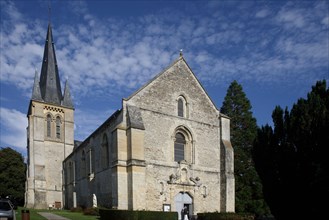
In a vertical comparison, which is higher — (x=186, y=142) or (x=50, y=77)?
(x=50, y=77)

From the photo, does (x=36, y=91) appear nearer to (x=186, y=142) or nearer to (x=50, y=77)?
(x=50, y=77)

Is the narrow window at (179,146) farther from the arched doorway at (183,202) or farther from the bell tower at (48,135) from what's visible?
the bell tower at (48,135)

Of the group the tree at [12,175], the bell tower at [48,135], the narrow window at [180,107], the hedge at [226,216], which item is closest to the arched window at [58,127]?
the bell tower at [48,135]

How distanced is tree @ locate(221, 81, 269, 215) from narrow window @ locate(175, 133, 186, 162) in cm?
1022

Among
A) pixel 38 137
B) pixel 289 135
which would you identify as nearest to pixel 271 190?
pixel 289 135

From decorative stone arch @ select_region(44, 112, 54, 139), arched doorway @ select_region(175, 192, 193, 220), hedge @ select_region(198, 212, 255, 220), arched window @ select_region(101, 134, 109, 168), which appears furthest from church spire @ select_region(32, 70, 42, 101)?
hedge @ select_region(198, 212, 255, 220)

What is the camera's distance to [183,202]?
27578 millimetres

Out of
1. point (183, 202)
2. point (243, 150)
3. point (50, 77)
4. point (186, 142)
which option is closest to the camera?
point (183, 202)

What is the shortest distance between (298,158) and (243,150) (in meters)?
19.9

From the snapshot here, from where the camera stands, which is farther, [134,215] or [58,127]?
[58,127]

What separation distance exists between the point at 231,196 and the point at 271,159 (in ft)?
34.5

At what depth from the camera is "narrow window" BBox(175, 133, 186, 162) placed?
94.1 ft

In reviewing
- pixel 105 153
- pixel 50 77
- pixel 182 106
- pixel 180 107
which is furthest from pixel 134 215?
pixel 50 77

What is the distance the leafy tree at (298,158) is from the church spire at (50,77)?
40.2m
